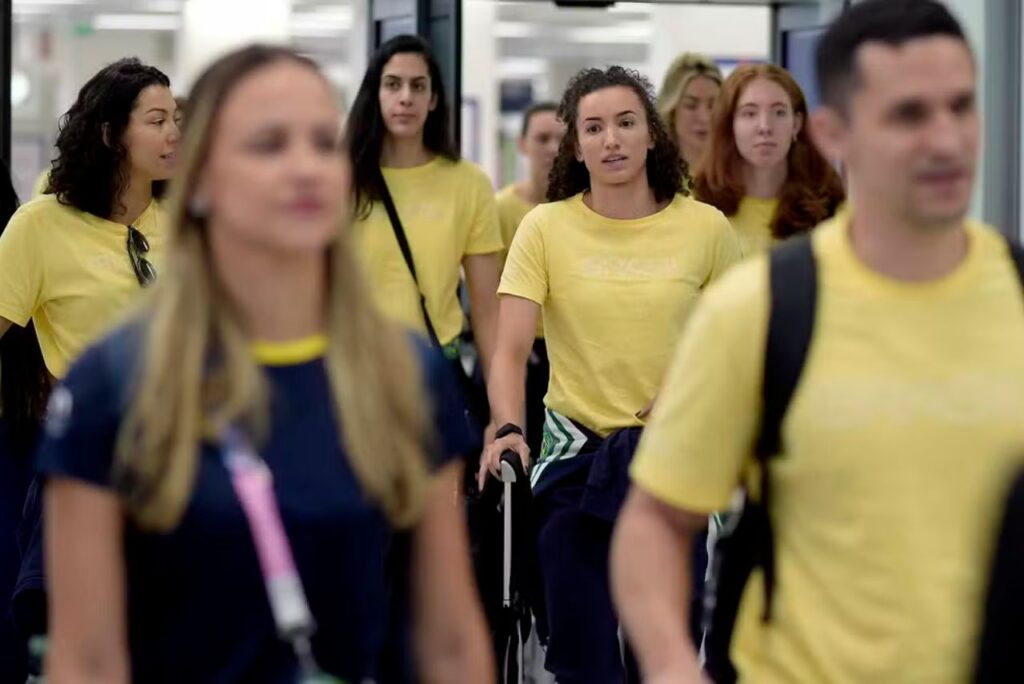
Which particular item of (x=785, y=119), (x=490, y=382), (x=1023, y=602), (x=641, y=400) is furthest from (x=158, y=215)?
(x=1023, y=602)

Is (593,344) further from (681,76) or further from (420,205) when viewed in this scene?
(681,76)

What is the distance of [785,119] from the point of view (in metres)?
7.28

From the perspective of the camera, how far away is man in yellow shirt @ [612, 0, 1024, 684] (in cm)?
283

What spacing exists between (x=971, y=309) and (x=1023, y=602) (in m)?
0.61

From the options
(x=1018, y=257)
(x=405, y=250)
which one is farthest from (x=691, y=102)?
(x=1018, y=257)

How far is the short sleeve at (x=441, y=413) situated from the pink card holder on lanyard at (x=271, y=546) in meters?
0.30

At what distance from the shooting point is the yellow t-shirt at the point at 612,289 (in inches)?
237

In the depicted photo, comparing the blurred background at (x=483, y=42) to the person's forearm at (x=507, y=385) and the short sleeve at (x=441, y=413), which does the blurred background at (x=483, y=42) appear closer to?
the person's forearm at (x=507, y=385)

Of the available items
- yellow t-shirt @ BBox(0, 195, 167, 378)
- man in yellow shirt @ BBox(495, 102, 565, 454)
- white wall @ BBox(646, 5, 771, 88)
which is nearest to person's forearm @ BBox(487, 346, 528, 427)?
man in yellow shirt @ BBox(495, 102, 565, 454)

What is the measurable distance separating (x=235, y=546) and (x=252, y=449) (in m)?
0.12

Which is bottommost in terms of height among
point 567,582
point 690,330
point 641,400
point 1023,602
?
point 567,582

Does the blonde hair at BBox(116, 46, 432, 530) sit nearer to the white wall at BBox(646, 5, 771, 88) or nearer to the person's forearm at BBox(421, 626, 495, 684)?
the person's forearm at BBox(421, 626, 495, 684)

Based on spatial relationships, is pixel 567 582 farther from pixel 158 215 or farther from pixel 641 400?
pixel 158 215

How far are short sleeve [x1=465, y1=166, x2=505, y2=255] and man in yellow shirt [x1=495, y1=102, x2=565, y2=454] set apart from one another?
Answer: 0.24 meters
